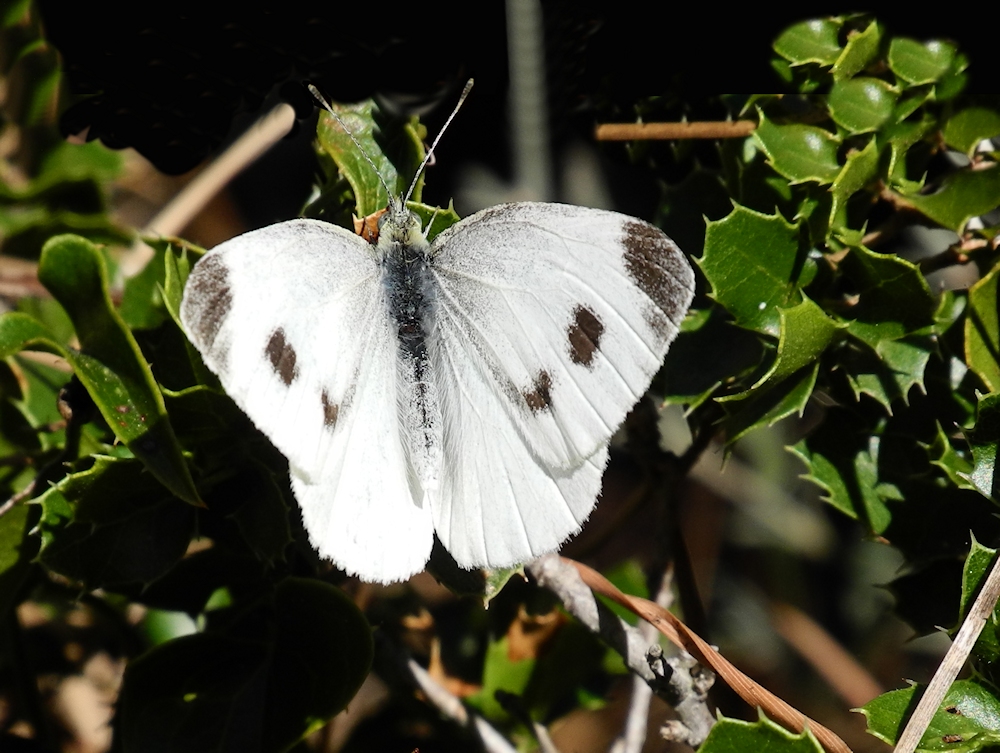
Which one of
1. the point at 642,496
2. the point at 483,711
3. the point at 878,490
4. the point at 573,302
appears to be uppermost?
the point at 573,302

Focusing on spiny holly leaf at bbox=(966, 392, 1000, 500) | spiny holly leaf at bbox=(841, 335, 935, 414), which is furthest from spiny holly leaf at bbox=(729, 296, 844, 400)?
spiny holly leaf at bbox=(966, 392, 1000, 500)

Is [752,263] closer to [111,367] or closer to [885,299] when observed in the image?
[885,299]

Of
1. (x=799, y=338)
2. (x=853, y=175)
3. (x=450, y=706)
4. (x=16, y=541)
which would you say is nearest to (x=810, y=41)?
(x=853, y=175)

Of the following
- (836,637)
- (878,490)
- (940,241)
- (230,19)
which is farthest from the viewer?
(836,637)

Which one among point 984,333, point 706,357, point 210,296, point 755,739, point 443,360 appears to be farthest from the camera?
point 443,360

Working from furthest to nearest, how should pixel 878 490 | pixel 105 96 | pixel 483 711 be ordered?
pixel 483 711
pixel 105 96
pixel 878 490

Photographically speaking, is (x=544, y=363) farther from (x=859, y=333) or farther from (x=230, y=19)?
(x=230, y=19)

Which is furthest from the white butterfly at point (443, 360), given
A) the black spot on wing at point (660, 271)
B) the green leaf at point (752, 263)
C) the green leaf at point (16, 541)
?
the green leaf at point (16, 541)

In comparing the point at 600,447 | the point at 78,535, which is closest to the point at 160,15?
the point at 78,535
